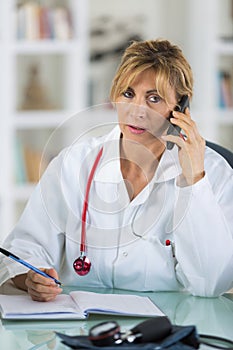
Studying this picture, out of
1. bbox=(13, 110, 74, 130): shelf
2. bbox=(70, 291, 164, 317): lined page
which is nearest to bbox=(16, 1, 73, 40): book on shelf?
bbox=(13, 110, 74, 130): shelf

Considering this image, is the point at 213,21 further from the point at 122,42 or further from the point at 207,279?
the point at 207,279

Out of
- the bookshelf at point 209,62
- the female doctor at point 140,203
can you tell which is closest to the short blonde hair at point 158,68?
the female doctor at point 140,203

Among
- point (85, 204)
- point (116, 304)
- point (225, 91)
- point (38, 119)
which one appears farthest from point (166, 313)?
point (225, 91)

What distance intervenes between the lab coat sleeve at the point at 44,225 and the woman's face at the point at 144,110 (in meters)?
0.26

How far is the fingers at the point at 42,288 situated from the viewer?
1.88 metres

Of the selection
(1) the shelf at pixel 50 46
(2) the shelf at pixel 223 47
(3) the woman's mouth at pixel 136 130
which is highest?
(3) the woman's mouth at pixel 136 130

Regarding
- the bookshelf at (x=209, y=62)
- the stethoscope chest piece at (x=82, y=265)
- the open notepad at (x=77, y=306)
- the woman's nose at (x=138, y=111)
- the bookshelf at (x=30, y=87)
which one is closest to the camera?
the open notepad at (x=77, y=306)

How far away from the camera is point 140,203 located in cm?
206

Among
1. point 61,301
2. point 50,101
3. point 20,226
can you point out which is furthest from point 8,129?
point 61,301

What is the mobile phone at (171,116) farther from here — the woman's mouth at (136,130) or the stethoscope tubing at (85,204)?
the stethoscope tubing at (85,204)

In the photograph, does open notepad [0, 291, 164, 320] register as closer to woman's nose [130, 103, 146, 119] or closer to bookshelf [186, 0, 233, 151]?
woman's nose [130, 103, 146, 119]

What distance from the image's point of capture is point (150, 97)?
2.00 meters

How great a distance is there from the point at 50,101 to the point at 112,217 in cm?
280

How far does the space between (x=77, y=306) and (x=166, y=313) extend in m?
0.21
